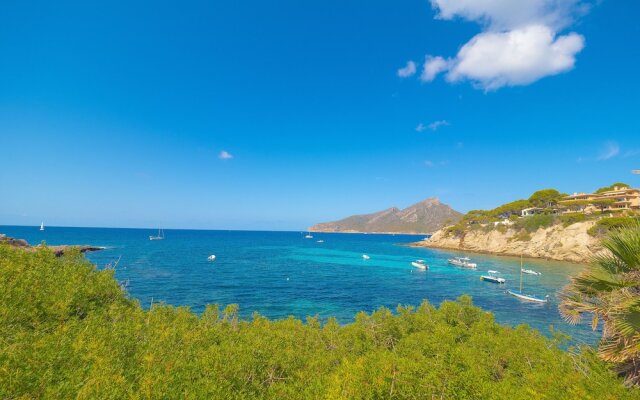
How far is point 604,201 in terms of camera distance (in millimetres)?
93312

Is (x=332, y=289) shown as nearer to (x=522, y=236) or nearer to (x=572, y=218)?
(x=572, y=218)

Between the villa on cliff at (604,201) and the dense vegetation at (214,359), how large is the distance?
10751cm

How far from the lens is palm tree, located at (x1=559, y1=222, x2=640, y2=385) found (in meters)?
6.62

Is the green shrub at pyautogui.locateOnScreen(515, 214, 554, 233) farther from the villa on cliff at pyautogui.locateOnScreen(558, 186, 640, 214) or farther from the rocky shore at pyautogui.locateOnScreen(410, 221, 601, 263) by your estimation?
the villa on cliff at pyautogui.locateOnScreen(558, 186, 640, 214)

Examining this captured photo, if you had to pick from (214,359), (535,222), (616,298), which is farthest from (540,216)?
(214,359)

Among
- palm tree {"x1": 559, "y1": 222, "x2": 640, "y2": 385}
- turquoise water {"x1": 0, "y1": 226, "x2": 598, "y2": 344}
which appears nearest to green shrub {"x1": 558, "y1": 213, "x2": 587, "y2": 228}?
turquoise water {"x1": 0, "y1": 226, "x2": 598, "y2": 344}

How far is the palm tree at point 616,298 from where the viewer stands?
21.7 feet

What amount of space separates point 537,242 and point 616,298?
335 ft

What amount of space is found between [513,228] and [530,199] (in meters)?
27.6

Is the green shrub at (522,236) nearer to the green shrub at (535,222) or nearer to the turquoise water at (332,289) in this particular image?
the green shrub at (535,222)

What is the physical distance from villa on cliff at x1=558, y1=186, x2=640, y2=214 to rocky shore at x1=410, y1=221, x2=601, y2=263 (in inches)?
565

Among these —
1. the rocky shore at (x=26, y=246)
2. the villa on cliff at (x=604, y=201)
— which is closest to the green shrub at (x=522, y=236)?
→ the villa on cliff at (x=604, y=201)

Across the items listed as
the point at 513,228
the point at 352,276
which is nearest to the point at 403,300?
the point at 352,276

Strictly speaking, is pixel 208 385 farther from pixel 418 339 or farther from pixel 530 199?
pixel 530 199
